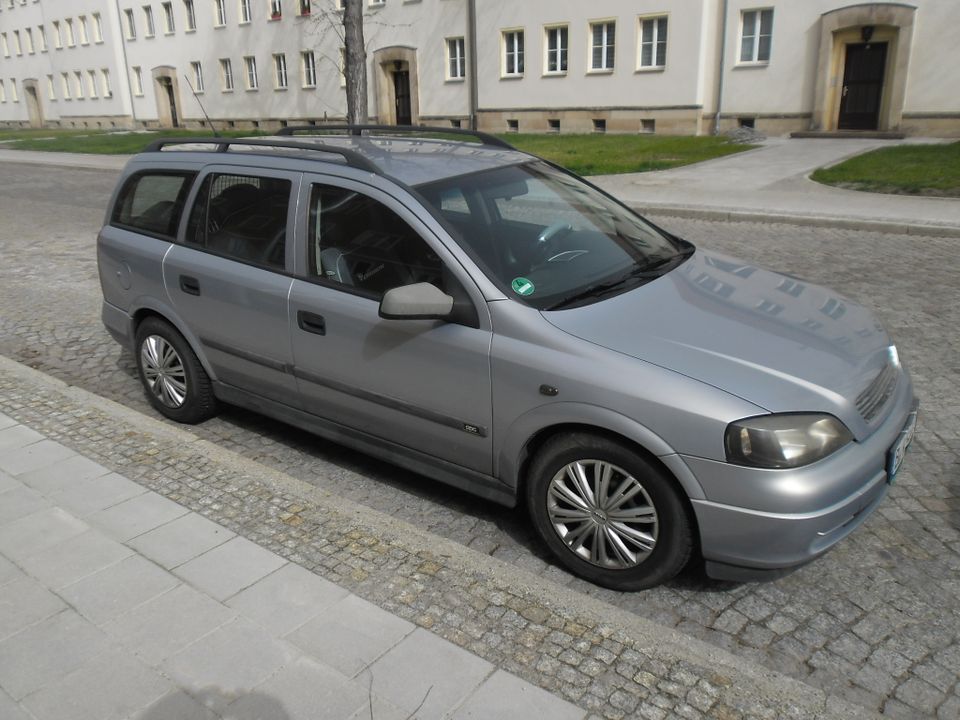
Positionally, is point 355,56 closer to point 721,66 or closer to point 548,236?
point 721,66

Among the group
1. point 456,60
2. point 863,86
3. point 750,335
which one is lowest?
point 750,335

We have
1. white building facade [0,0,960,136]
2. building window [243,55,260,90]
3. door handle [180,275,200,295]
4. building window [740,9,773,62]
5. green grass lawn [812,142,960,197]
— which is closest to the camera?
door handle [180,275,200,295]

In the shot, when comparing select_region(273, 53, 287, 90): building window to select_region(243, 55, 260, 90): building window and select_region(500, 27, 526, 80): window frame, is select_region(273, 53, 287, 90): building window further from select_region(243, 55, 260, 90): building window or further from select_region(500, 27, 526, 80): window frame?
select_region(500, 27, 526, 80): window frame

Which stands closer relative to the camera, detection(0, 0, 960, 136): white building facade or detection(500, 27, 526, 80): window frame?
detection(0, 0, 960, 136): white building facade

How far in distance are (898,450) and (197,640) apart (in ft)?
9.86

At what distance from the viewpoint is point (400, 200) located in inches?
163

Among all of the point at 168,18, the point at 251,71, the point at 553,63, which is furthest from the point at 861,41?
the point at 168,18

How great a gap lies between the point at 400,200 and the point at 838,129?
25.3 m

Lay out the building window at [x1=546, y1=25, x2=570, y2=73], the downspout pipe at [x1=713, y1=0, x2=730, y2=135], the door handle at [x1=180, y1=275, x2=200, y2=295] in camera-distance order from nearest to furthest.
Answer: the door handle at [x1=180, y1=275, x2=200, y2=295] < the downspout pipe at [x1=713, y1=0, x2=730, y2=135] < the building window at [x1=546, y1=25, x2=570, y2=73]

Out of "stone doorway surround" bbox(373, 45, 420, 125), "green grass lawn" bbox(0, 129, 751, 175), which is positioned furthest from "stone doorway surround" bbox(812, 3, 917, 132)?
"stone doorway surround" bbox(373, 45, 420, 125)

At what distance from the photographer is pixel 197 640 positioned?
125 inches

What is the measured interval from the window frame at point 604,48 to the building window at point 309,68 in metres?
15.5

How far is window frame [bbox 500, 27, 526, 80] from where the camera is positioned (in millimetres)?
31875

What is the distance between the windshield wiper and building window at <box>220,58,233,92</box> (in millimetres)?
44550
